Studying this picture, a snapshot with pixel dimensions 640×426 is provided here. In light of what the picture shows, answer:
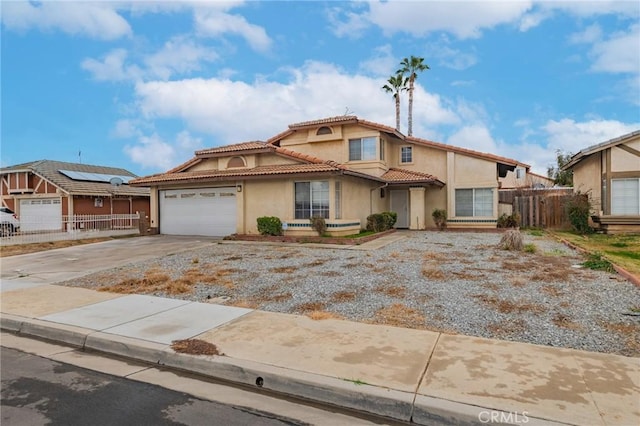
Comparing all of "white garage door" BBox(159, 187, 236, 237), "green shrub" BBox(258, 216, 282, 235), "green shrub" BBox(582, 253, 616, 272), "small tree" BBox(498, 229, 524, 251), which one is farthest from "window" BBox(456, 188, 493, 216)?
"white garage door" BBox(159, 187, 236, 237)

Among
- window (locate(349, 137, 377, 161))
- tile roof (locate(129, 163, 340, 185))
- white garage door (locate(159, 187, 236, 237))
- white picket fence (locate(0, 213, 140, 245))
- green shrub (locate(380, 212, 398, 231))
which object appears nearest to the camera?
tile roof (locate(129, 163, 340, 185))

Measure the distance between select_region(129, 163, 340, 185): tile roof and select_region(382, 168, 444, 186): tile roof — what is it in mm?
6085

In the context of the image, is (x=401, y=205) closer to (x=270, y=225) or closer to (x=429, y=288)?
(x=270, y=225)

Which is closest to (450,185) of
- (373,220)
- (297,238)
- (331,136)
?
(373,220)

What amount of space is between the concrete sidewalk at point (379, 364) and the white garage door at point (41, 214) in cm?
2532

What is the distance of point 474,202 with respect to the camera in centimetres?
2323

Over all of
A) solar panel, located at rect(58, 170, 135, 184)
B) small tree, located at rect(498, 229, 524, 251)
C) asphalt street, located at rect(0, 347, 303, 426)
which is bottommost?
asphalt street, located at rect(0, 347, 303, 426)

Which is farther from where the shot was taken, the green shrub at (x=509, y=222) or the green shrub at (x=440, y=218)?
the green shrub at (x=440, y=218)

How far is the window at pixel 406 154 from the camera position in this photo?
2483 cm

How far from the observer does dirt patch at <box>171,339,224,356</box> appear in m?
4.93

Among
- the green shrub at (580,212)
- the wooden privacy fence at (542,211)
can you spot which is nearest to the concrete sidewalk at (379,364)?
the green shrub at (580,212)

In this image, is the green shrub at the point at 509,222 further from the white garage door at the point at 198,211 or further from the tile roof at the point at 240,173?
the white garage door at the point at 198,211

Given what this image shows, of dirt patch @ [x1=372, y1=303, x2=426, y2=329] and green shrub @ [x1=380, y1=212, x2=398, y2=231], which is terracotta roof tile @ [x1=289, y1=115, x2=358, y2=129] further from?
dirt patch @ [x1=372, y1=303, x2=426, y2=329]

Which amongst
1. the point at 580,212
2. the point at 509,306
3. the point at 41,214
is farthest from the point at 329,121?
the point at 41,214
